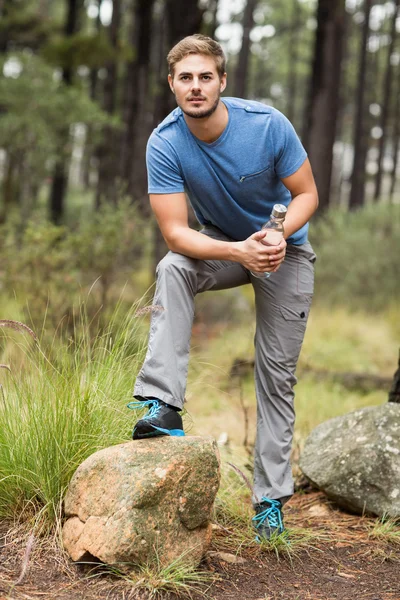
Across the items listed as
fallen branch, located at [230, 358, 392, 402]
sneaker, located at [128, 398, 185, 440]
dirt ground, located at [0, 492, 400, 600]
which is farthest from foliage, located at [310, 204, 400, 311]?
sneaker, located at [128, 398, 185, 440]

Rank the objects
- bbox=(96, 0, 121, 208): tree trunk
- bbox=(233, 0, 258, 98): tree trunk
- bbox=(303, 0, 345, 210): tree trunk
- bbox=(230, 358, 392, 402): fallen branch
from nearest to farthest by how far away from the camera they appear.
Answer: bbox=(230, 358, 392, 402): fallen branch → bbox=(303, 0, 345, 210): tree trunk → bbox=(96, 0, 121, 208): tree trunk → bbox=(233, 0, 258, 98): tree trunk

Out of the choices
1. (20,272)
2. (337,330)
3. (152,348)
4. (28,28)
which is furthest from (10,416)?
(28,28)

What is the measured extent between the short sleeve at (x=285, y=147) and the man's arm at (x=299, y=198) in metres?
0.03

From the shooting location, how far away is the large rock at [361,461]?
3.80 m

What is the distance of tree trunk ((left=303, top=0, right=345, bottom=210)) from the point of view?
42.1 ft

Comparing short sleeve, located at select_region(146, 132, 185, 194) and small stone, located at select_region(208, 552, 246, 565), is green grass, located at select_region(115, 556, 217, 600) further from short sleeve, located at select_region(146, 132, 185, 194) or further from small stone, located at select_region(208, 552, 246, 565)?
short sleeve, located at select_region(146, 132, 185, 194)

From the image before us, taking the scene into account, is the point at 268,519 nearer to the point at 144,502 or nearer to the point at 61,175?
the point at 144,502

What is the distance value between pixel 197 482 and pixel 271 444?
0.59 metres

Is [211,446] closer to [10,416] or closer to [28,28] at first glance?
[10,416]

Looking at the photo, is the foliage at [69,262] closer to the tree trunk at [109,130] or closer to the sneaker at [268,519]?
the sneaker at [268,519]

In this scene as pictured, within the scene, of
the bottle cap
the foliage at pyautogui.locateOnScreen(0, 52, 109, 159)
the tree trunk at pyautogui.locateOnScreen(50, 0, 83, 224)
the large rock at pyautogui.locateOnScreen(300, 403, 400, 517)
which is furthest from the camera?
the tree trunk at pyautogui.locateOnScreen(50, 0, 83, 224)

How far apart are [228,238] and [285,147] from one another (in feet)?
1.82

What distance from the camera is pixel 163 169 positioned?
10.7 ft

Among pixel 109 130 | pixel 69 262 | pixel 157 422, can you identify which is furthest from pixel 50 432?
pixel 109 130
